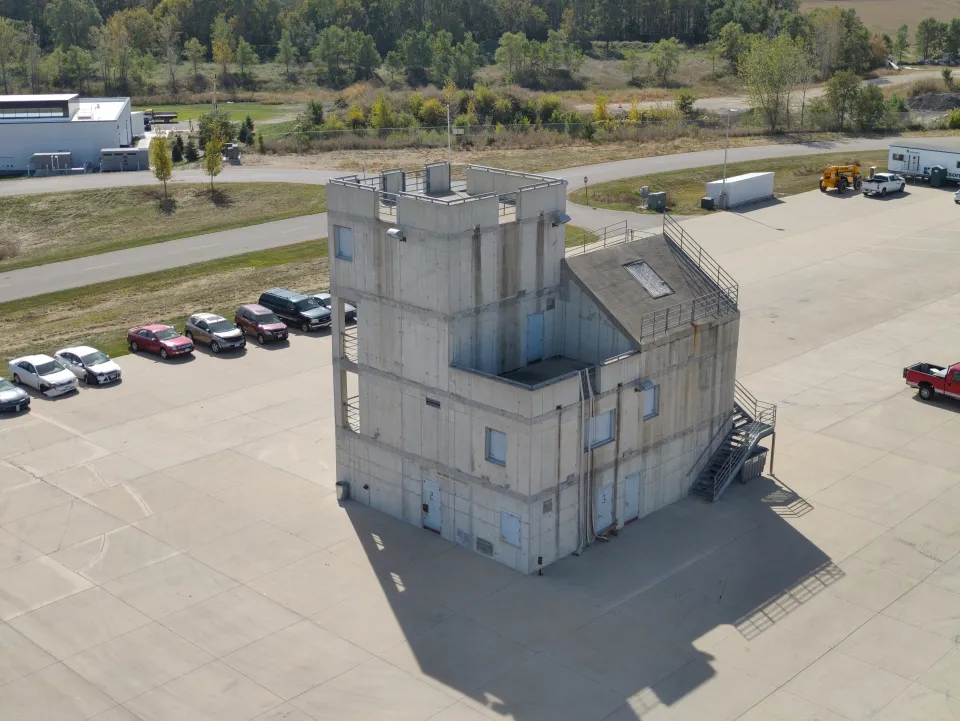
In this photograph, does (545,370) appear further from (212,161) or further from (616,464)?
(212,161)

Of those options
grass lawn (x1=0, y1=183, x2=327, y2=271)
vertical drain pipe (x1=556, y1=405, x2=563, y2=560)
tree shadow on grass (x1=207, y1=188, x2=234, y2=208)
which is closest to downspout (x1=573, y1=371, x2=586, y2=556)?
vertical drain pipe (x1=556, y1=405, x2=563, y2=560)

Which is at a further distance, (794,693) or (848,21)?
(848,21)

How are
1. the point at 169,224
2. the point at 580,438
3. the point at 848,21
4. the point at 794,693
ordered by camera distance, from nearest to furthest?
the point at 794,693 → the point at 580,438 → the point at 169,224 → the point at 848,21

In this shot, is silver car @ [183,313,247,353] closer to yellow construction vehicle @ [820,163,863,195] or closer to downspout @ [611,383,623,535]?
downspout @ [611,383,623,535]

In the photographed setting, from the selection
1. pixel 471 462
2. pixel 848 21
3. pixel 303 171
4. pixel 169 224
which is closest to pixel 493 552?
pixel 471 462

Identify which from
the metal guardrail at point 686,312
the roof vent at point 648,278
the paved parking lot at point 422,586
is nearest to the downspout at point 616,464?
the paved parking lot at point 422,586

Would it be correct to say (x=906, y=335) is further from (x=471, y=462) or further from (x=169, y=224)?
(x=169, y=224)

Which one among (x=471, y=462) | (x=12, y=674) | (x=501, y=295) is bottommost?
(x=12, y=674)

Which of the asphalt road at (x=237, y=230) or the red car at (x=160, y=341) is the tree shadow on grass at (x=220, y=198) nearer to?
the asphalt road at (x=237, y=230)
